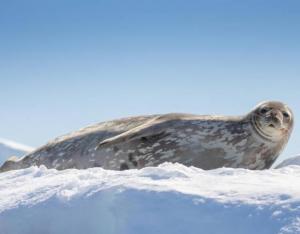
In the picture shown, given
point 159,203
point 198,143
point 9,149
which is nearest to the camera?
point 159,203

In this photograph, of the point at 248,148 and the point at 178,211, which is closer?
the point at 178,211

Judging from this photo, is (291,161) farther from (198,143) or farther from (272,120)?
(198,143)

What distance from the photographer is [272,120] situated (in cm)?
820

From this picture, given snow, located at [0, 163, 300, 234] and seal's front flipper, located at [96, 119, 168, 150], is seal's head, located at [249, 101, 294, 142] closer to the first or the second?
seal's front flipper, located at [96, 119, 168, 150]

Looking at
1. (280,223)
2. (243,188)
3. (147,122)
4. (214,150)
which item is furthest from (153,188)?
(147,122)

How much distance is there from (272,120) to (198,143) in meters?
1.09

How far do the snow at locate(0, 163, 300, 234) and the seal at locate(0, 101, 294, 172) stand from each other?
340cm

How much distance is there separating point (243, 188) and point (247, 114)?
4940mm

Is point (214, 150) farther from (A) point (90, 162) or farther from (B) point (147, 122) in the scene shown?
(A) point (90, 162)

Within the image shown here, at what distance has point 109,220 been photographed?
3.54m

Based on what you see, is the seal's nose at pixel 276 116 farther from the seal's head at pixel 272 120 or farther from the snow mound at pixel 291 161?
the snow mound at pixel 291 161

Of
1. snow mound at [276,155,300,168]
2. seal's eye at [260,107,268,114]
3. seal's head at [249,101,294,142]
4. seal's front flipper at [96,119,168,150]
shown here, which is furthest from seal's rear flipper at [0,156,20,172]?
snow mound at [276,155,300,168]

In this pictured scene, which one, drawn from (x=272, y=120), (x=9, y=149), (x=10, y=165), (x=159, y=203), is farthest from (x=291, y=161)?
(x=9, y=149)

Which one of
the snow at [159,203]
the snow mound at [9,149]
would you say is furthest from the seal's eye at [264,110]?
the snow mound at [9,149]
